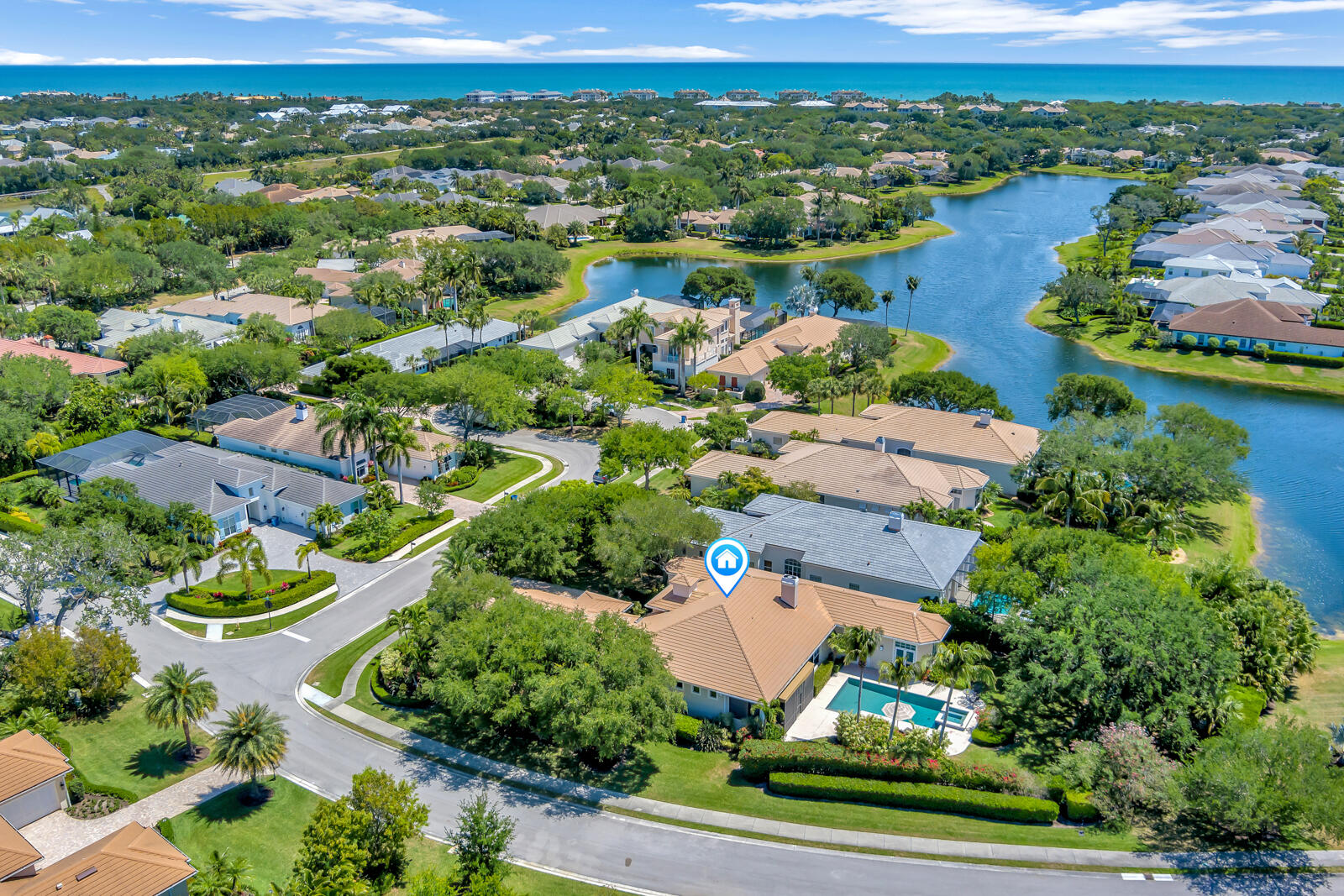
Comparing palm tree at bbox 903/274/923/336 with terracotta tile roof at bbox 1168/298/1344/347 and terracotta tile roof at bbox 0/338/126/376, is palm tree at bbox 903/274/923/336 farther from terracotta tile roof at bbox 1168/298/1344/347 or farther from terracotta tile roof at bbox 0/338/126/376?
terracotta tile roof at bbox 0/338/126/376

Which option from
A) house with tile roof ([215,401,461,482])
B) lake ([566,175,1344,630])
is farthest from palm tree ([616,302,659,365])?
→ lake ([566,175,1344,630])

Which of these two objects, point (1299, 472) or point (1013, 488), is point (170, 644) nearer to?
point (1013, 488)

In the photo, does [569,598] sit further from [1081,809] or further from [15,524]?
[15,524]

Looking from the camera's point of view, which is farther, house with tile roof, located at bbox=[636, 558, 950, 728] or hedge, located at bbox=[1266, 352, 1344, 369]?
hedge, located at bbox=[1266, 352, 1344, 369]

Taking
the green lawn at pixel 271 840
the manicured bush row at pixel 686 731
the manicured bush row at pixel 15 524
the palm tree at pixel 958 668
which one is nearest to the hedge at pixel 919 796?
the palm tree at pixel 958 668

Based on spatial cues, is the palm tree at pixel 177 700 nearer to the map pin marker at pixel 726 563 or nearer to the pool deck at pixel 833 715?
the map pin marker at pixel 726 563

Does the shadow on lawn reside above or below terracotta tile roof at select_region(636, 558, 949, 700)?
below
